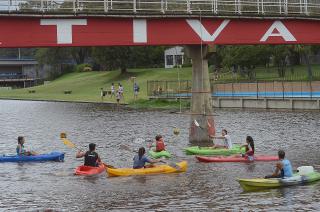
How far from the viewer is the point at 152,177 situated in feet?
102

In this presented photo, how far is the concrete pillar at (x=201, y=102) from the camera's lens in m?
41.2

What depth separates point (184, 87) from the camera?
297 feet

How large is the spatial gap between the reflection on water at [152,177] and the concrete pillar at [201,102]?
172cm

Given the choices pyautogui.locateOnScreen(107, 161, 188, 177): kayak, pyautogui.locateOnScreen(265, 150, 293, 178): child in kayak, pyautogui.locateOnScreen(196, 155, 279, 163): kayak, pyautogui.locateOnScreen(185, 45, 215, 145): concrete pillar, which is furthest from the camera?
pyautogui.locateOnScreen(185, 45, 215, 145): concrete pillar

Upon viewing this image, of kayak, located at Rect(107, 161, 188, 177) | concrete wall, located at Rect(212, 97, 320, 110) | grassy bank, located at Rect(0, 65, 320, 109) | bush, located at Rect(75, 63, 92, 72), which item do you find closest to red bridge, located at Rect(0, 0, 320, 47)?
kayak, located at Rect(107, 161, 188, 177)

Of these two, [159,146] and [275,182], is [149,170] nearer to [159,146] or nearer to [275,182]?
[159,146]

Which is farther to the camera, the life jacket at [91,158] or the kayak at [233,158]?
the kayak at [233,158]

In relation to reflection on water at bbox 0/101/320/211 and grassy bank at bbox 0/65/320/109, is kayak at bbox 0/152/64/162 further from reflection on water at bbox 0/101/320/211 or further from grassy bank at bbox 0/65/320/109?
grassy bank at bbox 0/65/320/109

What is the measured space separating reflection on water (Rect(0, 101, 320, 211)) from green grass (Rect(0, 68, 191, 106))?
36824mm

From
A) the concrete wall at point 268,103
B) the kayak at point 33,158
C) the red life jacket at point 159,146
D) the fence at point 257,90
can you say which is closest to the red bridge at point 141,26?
the red life jacket at point 159,146

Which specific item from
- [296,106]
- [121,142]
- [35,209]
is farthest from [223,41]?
[296,106]

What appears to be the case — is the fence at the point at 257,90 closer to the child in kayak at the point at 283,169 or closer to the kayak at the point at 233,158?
the kayak at the point at 233,158

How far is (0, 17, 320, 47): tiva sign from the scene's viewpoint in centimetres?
3384

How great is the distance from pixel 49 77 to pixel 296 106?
329 ft
